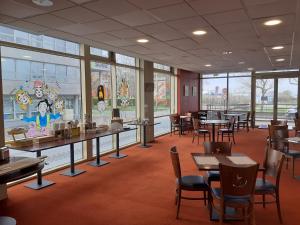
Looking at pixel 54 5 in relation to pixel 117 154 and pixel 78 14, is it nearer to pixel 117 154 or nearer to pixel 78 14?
pixel 78 14

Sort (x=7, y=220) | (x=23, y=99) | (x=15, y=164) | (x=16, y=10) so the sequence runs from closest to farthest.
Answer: (x=15, y=164) < (x=7, y=220) < (x=16, y=10) < (x=23, y=99)

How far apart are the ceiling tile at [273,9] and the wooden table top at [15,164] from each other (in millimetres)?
3079

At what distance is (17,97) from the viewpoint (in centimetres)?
441

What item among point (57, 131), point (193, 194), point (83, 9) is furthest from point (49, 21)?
point (193, 194)

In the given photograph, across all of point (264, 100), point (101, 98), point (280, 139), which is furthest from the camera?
point (264, 100)

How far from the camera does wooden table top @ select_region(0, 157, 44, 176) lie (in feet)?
7.75

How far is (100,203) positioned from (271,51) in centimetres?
521

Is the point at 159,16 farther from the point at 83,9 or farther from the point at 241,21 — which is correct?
the point at 241,21

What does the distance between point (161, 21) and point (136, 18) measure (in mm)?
380

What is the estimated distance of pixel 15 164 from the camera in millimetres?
2566

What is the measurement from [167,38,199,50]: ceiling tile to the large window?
7.16 feet

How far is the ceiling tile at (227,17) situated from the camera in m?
3.29

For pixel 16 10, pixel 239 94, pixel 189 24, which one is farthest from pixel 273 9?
pixel 239 94

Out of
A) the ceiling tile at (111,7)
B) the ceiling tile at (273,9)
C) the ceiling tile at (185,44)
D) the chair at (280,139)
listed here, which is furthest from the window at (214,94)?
the ceiling tile at (111,7)
